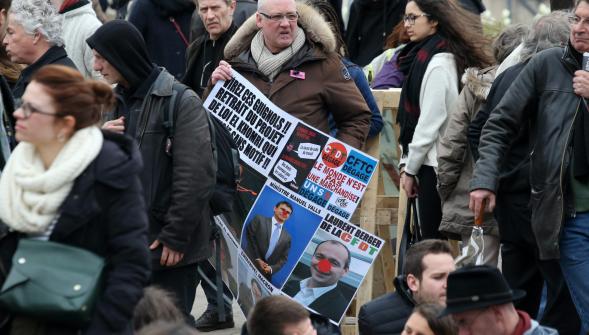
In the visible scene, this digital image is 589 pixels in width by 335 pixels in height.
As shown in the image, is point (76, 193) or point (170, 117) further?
point (170, 117)

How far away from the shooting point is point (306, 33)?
862cm

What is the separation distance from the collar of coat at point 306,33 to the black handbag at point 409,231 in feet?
3.99

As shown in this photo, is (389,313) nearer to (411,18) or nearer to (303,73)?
(303,73)

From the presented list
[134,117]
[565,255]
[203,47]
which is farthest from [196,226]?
[203,47]

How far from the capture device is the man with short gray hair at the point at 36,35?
7492 mm

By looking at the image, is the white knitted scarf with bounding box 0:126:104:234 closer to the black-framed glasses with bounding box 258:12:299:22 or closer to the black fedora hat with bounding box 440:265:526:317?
the black fedora hat with bounding box 440:265:526:317

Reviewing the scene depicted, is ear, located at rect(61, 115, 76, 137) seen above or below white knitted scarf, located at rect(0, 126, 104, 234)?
above

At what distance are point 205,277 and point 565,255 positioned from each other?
260cm

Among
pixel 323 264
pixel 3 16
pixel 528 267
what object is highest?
pixel 3 16

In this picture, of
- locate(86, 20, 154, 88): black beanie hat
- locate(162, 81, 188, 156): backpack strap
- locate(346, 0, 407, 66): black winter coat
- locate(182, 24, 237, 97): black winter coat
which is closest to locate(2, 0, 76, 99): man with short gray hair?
locate(86, 20, 154, 88): black beanie hat

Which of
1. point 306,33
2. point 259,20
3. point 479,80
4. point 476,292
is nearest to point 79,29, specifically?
point 259,20

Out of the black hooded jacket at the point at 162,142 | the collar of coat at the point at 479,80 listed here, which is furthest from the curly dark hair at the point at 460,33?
the black hooded jacket at the point at 162,142

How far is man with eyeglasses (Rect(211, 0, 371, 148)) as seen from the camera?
845 centimetres

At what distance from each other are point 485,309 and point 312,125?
9.37 feet
